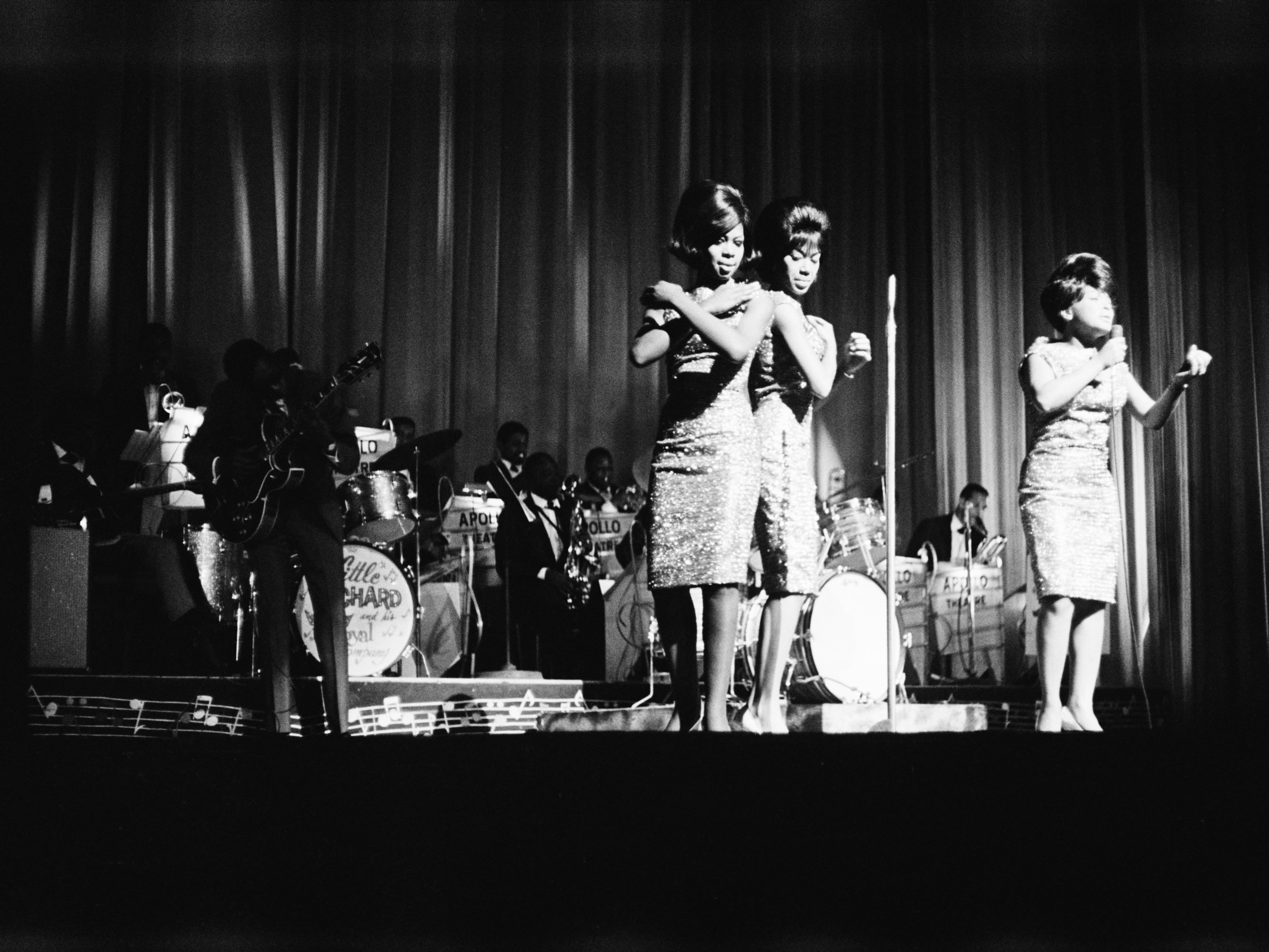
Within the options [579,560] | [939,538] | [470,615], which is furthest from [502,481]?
[939,538]

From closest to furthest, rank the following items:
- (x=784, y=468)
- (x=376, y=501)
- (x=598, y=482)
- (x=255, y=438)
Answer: (x=784, y=468) < (x=255, y=438) < (x=376, y=501) < (x=598, y=482)

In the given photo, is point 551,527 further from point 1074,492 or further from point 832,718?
point 1074,492

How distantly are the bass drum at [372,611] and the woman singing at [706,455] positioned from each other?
364 cm

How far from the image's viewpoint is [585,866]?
2451 millimetres

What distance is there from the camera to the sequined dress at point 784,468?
11.4 ft

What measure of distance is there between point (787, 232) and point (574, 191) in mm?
5660

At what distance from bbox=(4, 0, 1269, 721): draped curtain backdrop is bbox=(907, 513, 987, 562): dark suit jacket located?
0.96 feet

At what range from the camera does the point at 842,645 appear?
6.16 m

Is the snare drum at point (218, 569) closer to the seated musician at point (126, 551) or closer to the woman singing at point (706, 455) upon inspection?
the seated musician at point (126, 551)

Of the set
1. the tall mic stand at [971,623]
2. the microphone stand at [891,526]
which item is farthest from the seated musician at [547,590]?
the microphone stand at [891,526]

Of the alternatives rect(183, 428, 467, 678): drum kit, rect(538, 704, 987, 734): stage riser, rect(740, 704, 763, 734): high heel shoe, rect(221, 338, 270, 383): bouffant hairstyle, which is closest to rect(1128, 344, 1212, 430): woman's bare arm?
rect(538, 704, 987, 734): stage riser

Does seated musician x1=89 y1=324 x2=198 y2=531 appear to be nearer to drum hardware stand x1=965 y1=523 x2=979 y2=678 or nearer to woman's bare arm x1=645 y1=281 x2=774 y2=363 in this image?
woman's bare arm x1=645 y1=281 x2=774 y2=363

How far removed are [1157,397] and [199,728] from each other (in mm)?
5199

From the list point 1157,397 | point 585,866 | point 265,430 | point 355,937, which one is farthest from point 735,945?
point 1157,397
